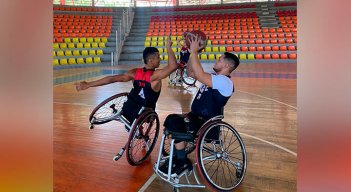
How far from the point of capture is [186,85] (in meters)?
6.75

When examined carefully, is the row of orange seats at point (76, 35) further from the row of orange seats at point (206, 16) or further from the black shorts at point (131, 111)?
the black shorts at point (131, 111)

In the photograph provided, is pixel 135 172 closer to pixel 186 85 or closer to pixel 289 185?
pixel 289 185

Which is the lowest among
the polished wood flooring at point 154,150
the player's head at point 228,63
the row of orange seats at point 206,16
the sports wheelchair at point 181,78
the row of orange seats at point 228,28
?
the polished wood flooring at point 154,150

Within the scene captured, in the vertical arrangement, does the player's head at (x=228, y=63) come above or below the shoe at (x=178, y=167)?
above

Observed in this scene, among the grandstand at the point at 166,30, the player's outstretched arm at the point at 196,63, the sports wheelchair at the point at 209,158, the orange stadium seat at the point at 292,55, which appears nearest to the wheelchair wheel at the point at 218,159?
the sports wheelchair at the point at 209,158

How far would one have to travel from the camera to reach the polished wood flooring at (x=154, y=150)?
195cm

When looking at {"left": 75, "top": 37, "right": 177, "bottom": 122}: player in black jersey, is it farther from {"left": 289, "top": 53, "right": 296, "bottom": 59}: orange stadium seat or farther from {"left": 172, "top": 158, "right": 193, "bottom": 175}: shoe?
{"left": 289, "top": 53, "right": 296, "bottom": 59}: orange stadium seat

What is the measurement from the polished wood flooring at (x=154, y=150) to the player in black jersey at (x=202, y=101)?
21 centimetres

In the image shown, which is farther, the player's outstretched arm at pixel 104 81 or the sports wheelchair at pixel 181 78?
the sports wheelchair at pixel 181 78

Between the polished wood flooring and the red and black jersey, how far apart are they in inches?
18.5

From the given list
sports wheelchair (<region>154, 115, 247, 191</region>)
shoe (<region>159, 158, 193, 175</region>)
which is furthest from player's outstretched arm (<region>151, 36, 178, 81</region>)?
shoe (<region>159, 158, 193, 175</region>)
